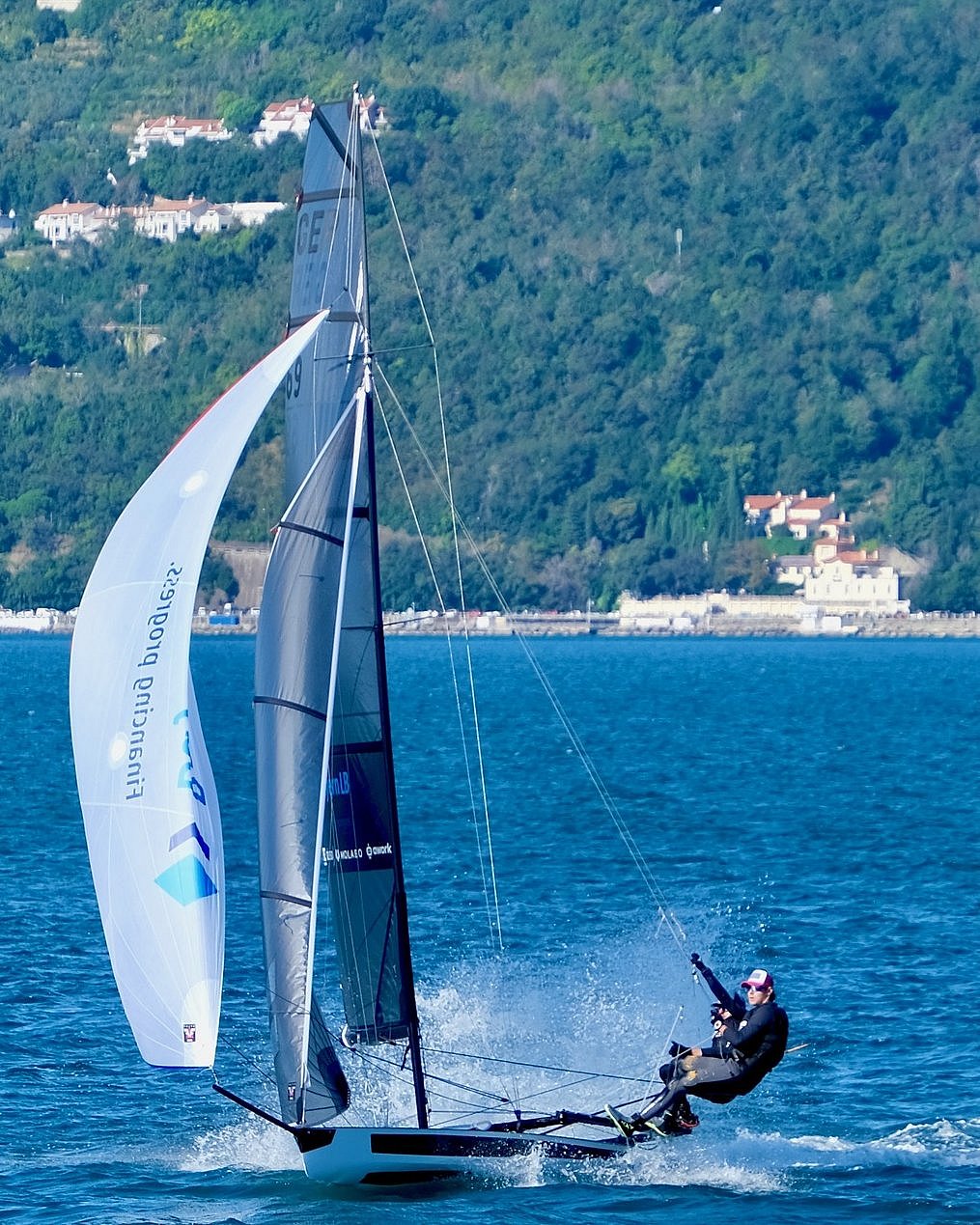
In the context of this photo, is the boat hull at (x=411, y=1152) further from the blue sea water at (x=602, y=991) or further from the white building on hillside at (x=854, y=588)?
the white building on hillside at (x=854, y=588)

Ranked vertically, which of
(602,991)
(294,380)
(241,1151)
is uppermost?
(294,380)

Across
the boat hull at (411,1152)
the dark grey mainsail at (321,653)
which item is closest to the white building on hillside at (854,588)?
the boat hull at (411,1152)

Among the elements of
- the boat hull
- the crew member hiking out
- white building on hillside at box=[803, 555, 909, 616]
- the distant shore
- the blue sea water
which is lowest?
the distant shore

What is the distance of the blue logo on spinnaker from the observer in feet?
56.6

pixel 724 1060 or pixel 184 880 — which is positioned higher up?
pixel 184 880

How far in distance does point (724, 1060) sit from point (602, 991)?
7.25 meters

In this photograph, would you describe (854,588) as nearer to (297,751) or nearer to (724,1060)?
(724,1060)

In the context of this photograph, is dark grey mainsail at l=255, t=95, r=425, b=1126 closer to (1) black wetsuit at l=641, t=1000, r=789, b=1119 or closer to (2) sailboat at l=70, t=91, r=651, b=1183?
(2) sailboat at l=70, t=91, r=651, b=1183

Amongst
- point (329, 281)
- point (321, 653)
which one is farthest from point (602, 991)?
point (329, 281)

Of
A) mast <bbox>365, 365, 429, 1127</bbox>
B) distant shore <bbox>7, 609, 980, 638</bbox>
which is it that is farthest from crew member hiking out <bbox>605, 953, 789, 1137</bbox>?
distant shore <bbox>7, 609, 980, 638</bbox>

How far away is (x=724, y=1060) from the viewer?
18.9 meters

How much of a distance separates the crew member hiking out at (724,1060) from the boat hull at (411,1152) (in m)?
0.65

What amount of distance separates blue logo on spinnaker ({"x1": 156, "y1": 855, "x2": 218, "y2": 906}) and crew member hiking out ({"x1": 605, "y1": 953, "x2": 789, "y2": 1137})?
3.92 metres

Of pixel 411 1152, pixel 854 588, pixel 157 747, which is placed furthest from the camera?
pixel 854 588
